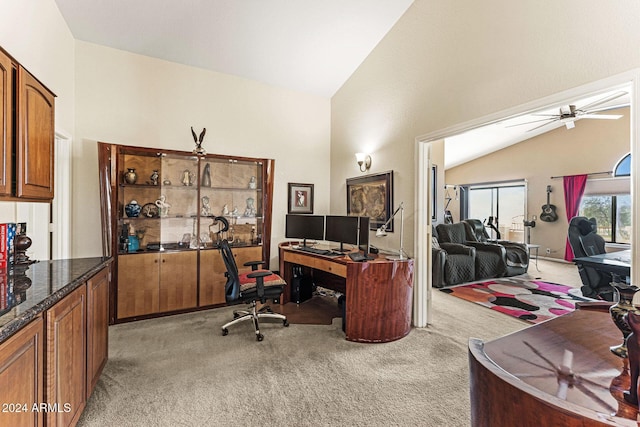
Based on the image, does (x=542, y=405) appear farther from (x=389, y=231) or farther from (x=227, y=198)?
(x=227, y=198)

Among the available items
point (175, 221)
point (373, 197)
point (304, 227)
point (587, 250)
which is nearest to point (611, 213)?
point (587, 250)

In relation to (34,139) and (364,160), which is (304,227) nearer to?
(364,160)

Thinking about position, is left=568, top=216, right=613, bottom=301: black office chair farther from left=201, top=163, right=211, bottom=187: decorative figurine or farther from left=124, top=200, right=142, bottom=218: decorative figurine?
left=124, top=200, right=142, bottom=218: decorative figurine

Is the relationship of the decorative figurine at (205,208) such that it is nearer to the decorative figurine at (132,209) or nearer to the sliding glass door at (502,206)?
the decorative figurine at (132,209)

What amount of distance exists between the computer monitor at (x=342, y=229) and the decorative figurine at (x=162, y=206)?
2006 mm

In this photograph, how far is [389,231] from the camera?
3555mm

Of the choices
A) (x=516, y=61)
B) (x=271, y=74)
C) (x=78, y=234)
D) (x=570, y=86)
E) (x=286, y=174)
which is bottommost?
(x=78, y=234)

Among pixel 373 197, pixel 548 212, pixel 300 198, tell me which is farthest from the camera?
pixel 548 212

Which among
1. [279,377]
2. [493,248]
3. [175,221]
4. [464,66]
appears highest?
[464,66]

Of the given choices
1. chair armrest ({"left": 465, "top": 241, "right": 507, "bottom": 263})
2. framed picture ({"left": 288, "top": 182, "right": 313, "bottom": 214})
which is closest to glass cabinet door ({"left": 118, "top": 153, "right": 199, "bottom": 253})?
framed picture ({"left": 288, "top": 182, "right": 313, "bottom": 214})

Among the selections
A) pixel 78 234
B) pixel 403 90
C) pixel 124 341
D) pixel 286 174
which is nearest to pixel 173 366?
pixel 124 341

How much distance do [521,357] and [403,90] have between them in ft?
10.0

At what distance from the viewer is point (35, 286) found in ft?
4.74

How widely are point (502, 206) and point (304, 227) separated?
7082mm
